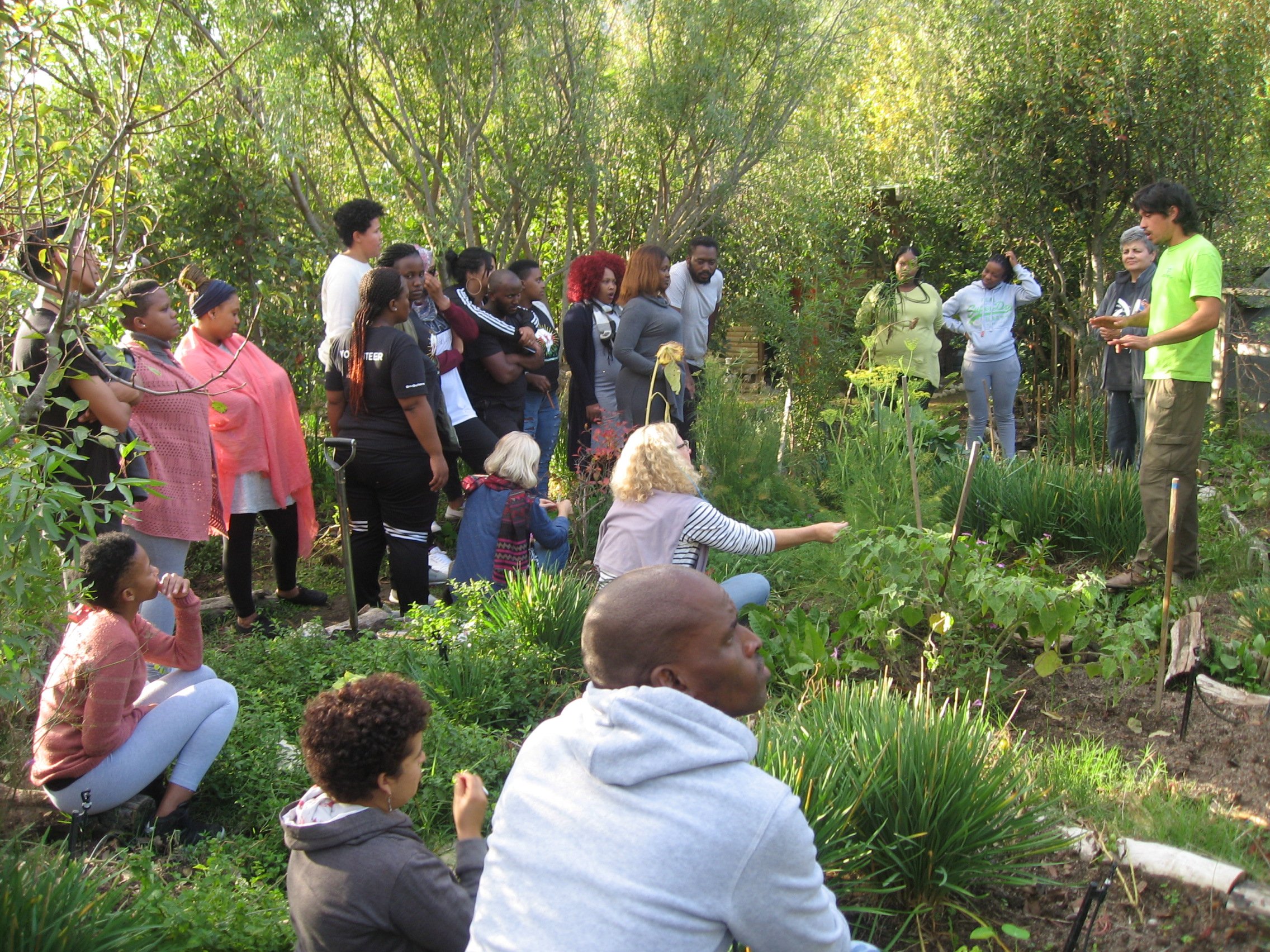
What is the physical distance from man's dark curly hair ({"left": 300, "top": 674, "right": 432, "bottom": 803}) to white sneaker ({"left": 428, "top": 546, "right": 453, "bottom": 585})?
376 centimetres

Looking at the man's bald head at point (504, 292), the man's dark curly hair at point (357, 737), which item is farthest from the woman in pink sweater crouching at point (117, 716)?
the man's bald head at point (504, 292)

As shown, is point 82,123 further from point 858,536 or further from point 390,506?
point 858,536

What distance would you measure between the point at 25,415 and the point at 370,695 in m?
1.44

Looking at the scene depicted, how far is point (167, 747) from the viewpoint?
3.50m

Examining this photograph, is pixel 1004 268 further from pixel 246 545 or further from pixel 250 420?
pixel 246 545

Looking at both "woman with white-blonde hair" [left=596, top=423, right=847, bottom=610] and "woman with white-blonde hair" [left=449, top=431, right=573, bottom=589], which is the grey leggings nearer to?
"woman with white-blonde hair" [left=596, top=423, right=847, bottom=610]

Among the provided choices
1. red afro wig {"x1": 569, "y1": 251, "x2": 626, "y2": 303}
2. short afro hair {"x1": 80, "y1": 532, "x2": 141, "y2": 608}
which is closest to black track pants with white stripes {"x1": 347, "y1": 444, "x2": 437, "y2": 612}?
short afro hair {"x1": 80, "y1": 532, "x2": 141, "y2": 608}

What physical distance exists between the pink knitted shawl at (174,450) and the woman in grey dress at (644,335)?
271cm

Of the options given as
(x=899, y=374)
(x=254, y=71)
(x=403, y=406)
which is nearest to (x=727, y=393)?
(x=899, y=374)

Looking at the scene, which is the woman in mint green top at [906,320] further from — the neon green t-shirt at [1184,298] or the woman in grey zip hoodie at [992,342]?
the neon green t-shirt at [1184,298]

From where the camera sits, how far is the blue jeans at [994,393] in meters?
8.59

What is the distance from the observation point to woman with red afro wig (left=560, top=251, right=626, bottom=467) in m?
7.18

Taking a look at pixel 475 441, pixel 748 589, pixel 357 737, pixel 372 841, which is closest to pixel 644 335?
pixel 475 441

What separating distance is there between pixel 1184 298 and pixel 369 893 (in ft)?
16.1
